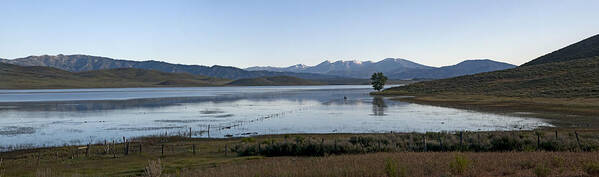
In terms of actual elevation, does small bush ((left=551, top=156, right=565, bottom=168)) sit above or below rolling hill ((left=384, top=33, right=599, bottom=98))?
below

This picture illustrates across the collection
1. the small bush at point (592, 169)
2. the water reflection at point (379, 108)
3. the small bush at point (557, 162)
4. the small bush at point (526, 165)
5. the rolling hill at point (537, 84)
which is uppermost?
the rolling hill at point (537, 84)

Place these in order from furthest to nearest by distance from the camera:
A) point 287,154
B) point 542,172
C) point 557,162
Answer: point 287,154 < point 557,162 < point 542,172

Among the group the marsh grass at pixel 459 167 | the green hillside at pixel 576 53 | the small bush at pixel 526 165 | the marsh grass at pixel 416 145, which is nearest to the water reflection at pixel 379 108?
the marsh grass at pixel 416 145

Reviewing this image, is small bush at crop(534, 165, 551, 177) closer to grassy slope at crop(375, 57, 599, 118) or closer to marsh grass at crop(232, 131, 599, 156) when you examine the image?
marsh grass at crop(232, 131, 599, 156)

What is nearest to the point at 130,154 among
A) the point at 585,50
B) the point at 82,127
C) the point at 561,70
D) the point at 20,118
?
the point at 82,127

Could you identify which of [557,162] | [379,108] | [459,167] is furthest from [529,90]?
[459,167]

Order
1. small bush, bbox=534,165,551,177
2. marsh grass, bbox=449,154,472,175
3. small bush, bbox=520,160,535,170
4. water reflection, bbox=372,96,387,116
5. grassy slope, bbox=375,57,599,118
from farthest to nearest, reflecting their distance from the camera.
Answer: grassy slope, bbox=375,57,599,118, water reflection, bbox=372,96,387,116, small bush, bbox=520,160,535,170, marsh grass, bbox=449,154,472,175, small bush, bbox=534,165,551,177

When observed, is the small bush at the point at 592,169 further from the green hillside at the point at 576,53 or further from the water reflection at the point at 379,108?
the green hillside at the point at 576,53

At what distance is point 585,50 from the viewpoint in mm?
185125

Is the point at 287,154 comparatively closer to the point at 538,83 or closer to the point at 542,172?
the point at 542,172

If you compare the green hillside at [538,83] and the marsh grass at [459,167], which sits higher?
the green hillside at [538,83]

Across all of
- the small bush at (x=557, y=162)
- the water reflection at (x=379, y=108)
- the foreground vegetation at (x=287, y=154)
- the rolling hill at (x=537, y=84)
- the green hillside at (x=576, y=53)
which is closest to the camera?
the small bush at (x=557, y=162)

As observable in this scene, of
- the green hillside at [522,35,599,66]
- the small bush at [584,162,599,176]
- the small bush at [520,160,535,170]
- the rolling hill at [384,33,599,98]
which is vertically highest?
the green hillside at [522,35,599,66]

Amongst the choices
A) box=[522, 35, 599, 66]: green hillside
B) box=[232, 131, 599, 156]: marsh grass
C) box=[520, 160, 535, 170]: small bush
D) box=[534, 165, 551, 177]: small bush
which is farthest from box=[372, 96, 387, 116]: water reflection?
box=[522, 35, 599, 66]: green hillside
